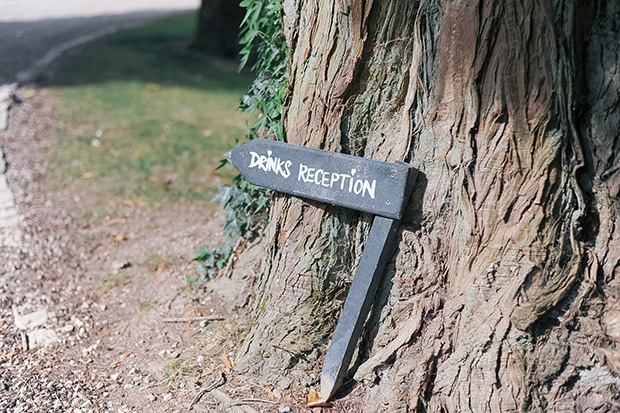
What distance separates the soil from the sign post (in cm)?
42

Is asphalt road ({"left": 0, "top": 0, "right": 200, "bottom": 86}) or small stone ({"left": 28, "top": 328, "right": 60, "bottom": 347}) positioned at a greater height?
asphalt road ({"left": 0, "top": 0, "right": 200, "bottom": 86})

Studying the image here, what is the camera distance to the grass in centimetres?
541

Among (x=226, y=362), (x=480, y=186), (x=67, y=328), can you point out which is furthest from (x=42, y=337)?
(x=480, y=186)

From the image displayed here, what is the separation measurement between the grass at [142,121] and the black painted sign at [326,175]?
202 centimetres

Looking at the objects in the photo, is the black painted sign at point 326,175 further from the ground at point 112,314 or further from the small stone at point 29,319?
the small stone at point 29,319

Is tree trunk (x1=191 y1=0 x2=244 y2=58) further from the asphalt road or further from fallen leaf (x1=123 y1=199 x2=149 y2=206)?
fallen leaf (x1=123 y1=199 x2=149 y2=206)

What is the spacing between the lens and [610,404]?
2.25 meters

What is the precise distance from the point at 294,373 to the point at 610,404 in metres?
1.36

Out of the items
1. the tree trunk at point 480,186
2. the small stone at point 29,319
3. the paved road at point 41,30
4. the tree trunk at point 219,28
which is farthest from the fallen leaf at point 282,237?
the tree trunk at point 219,28

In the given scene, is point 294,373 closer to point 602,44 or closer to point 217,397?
point 217,397

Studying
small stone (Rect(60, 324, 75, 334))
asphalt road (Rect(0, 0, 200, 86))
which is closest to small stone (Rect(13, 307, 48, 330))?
small stone (Rect(60, 324, 75, 334))

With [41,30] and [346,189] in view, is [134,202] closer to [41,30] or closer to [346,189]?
[346,189]

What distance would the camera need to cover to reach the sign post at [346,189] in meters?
2.35

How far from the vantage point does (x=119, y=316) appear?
11.7 ft
